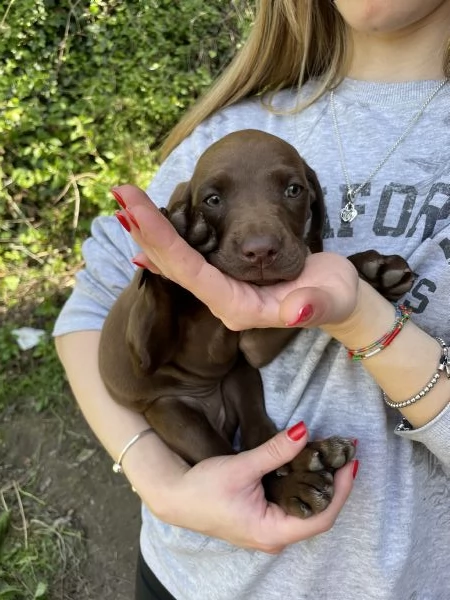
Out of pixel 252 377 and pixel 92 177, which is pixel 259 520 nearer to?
pixel 252 377

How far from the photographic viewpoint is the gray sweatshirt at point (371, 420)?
1.68 meters

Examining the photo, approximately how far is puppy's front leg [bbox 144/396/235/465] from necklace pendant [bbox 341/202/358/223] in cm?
71

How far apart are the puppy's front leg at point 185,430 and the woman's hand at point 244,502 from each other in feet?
0.47

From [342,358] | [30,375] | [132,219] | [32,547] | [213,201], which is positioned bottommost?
[32,547]

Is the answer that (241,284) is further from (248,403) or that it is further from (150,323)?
(248,403)

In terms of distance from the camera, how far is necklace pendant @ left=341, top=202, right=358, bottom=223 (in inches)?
72.2

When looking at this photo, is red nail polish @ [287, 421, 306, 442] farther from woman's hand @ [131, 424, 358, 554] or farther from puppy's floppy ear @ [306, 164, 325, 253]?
puppy's floppy ear @ [306, 164, 325, 253]

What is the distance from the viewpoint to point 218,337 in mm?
1982

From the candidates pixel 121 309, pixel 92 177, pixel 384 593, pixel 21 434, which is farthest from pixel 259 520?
pixel 92 177

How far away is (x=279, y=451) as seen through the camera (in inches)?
65.1

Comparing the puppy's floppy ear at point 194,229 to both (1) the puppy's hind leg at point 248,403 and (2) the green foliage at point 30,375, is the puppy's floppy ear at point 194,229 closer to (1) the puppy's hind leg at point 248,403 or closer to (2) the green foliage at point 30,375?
(1) the puppy's hind leg at point 248,403

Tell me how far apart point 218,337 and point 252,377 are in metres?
0.19

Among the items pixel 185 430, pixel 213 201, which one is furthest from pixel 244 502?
pixel 213 201

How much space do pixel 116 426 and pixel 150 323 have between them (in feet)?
1.35
